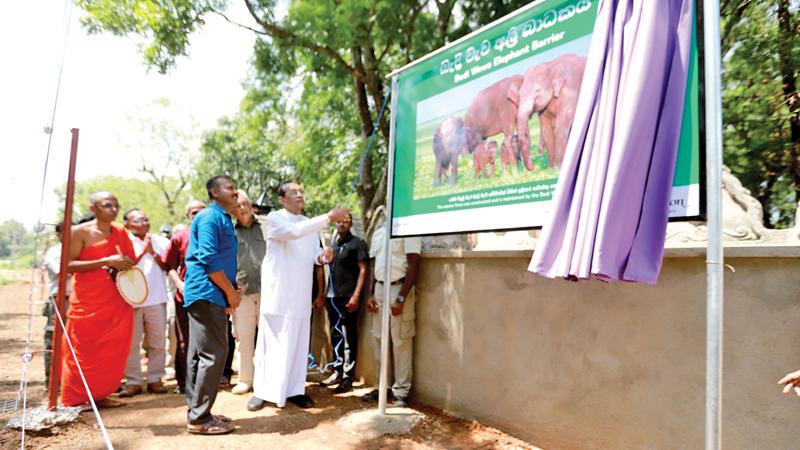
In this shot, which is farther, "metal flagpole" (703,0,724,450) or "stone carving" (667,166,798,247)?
"stone carving" (667,166,798,247)

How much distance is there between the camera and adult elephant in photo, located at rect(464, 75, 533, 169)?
3408 millimetres

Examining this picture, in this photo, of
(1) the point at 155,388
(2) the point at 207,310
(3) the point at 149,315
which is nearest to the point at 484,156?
(2) the point at 207,310

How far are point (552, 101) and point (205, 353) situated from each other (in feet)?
9.82

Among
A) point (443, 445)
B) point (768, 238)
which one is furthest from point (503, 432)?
point (768, 238)

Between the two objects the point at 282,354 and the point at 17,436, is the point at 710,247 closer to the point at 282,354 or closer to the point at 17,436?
the point at 282,354

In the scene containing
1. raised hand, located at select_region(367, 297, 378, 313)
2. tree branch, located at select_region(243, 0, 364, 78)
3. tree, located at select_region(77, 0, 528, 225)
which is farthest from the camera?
tree branch, located at select_region(243, 0, 364, 78)

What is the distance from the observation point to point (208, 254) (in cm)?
Result: 390

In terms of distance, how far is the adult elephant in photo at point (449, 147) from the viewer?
3.85 metres

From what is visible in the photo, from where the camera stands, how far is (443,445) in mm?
3879

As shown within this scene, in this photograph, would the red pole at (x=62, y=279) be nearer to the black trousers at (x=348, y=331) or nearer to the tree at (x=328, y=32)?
the black trousers at (x=348, y=331)

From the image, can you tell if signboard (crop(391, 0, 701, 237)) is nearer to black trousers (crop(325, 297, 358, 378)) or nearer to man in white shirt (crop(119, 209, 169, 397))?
black trousers (crop(325, 297, 358, 378))

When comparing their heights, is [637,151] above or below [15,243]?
above

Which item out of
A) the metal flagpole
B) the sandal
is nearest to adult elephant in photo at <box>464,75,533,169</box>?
the metal flagpole

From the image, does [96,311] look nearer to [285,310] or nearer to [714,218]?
[285,310]
